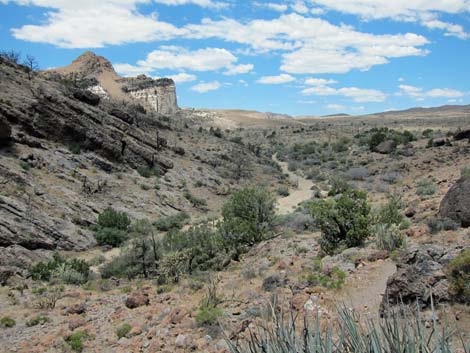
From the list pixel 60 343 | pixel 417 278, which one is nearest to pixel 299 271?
pixel 417 278

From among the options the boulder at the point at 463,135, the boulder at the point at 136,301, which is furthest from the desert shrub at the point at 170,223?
the boulder at the point at 463,135

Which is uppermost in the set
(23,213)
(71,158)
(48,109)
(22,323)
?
(48,109)

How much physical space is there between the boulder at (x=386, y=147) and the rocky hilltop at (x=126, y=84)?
49.1m

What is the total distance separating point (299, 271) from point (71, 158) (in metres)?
17.5

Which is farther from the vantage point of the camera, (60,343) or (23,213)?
(23,213)

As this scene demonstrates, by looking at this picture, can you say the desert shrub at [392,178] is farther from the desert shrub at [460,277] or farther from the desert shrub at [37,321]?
the desert shrub at [37,321]

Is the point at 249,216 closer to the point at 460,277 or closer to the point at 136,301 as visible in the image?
the point at 136,301

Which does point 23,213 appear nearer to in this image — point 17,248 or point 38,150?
point 17,248

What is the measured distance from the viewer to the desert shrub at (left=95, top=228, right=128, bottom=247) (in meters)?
Answer: 17.3

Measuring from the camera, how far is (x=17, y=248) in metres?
13.8

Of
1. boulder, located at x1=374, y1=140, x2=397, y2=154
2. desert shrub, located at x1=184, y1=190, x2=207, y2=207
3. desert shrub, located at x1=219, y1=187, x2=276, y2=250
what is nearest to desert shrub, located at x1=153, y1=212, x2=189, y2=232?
desert shrub, located at x1=184, y1=190, x2=207, y2=207

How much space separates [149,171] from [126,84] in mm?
61337

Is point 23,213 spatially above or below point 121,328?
above

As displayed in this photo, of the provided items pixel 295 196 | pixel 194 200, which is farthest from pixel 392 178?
pixel 194 200
